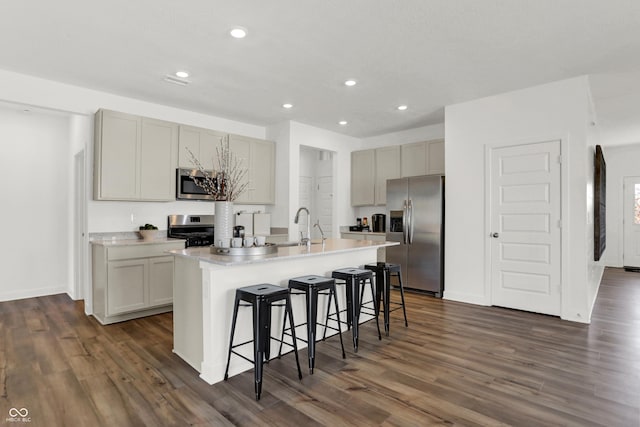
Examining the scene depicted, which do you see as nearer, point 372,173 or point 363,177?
point 372,173

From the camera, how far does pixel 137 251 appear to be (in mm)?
4039

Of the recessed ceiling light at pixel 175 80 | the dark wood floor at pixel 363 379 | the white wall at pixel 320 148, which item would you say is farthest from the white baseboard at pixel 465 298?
the recessed ceiling light at pixel 175 80

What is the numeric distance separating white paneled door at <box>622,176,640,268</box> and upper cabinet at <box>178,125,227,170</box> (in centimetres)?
853

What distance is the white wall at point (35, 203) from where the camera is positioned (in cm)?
483

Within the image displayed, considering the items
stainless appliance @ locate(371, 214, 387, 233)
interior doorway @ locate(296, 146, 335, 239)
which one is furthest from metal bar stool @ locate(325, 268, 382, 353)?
interior doorway @ locate(296, 146, 335, 239)

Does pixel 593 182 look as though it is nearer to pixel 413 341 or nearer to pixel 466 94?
pixel 466 94

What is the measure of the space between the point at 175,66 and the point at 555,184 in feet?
14.3

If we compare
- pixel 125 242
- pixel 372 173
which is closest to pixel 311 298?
pixel 125 242

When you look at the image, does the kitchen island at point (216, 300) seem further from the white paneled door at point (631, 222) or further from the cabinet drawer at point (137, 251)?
the white paneled door at point (631, 222)

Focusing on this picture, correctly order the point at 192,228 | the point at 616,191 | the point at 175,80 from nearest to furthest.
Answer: the point at 175,80
the point at 192,228
the point at 616,191

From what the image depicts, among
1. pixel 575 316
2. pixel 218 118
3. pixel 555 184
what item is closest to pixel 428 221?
pixel 555 184

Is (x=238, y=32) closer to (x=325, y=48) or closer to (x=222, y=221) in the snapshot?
(x=325, y=48)

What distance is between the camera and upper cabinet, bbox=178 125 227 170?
15.6 feet

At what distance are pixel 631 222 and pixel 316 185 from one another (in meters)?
6.91
